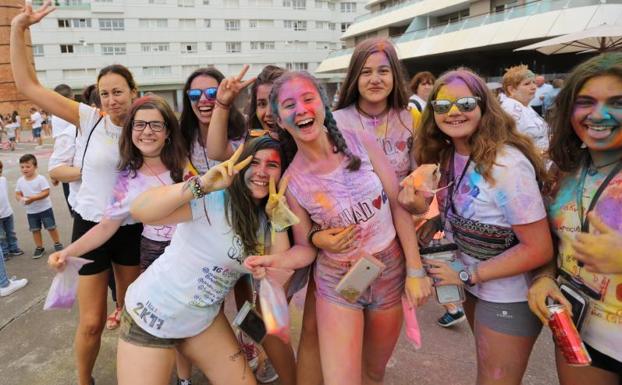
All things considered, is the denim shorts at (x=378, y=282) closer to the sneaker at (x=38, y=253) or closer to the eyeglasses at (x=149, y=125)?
the eyeglasses at (x=149, y=125)

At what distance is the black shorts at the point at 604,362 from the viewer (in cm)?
165

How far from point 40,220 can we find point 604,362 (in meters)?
6.35

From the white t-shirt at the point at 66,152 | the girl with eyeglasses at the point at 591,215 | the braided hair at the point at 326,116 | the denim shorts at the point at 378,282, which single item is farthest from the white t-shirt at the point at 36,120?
the girl with eyeglasses at the point at 591,215

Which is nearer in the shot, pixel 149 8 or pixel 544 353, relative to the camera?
pixel 544 353

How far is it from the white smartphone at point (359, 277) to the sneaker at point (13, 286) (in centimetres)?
411

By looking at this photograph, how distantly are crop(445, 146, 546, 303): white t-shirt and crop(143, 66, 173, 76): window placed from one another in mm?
46708

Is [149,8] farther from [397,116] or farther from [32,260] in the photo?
[397,116]

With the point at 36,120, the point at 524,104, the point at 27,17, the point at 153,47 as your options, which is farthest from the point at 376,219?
the point at 153,47

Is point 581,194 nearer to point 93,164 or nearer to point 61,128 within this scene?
point 93,164

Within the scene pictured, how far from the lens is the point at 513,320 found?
1915mm

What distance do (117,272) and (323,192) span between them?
5.68 feet

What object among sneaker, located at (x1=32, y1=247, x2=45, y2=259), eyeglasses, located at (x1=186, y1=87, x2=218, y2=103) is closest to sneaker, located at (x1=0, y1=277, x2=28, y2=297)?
sneaker, located at (x1=32, y1=247, x2=45, y2=259)

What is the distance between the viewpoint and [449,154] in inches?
85.6

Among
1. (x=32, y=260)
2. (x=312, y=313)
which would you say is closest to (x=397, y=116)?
(x=312, y=313)
